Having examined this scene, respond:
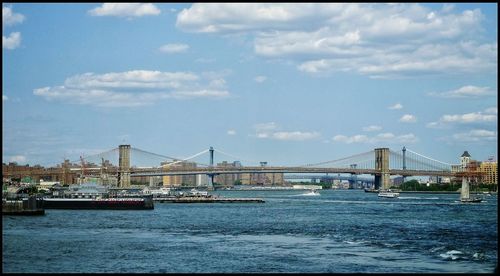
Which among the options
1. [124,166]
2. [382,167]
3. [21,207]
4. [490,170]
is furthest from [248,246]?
[490,170]

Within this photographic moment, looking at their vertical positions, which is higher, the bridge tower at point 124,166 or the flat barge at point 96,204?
the bridge tower at point 124,166

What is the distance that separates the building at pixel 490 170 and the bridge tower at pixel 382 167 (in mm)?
22538

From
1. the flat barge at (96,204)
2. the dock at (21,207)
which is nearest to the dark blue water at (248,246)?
the dock at (21,207)

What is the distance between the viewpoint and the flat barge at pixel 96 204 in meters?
85.1

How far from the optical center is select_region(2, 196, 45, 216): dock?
68.6 meters

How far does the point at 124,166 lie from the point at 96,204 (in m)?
73.5

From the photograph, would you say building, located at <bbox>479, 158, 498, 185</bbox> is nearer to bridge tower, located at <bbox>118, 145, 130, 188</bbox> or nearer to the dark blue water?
bridge tower, located at <bbox>118, 145, 130, 188</bbox>

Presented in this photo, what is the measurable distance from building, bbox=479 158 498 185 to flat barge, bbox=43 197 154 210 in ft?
373

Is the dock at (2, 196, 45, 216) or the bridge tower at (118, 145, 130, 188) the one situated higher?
the bridge tower at (118, 145, 130, 188)

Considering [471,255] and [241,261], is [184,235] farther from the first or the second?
[471,255]

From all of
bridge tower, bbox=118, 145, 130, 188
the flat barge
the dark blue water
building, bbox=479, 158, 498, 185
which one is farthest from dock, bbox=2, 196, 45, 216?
building, bbox=479, 158, 498, 185

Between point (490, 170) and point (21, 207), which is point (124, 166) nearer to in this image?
point (490, 170)

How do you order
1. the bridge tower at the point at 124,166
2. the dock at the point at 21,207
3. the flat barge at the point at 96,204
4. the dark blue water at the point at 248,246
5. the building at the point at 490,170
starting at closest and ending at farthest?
the dark blue water at the point at 248,246, the dock at the point at 21,207, the flat barge at the point at 96,204, the bridge tower at the point at 124,166, the building at the point at 490,170

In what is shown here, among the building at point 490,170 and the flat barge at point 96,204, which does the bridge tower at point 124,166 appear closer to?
the flat barge at point 96,204
